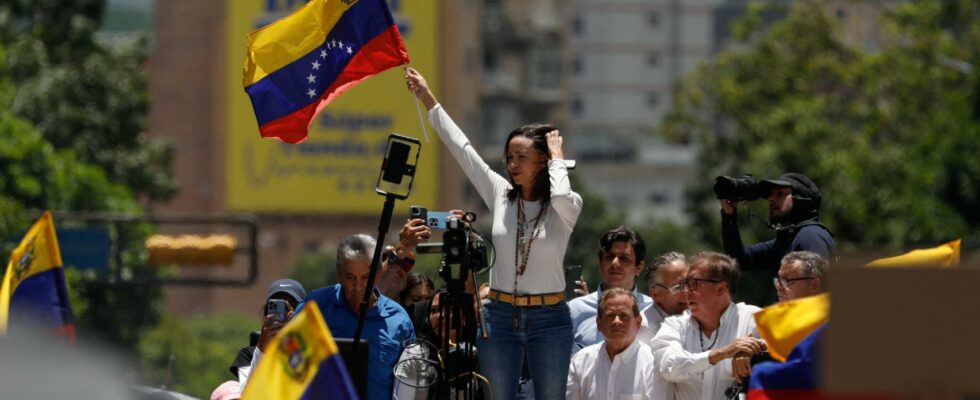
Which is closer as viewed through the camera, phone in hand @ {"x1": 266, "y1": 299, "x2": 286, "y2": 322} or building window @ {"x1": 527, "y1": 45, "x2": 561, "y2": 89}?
phone in hand @ {"x1": 266, "y1": 299, "x2": 286, "y2": 322}

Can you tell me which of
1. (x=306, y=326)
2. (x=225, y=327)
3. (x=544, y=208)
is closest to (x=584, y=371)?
(x=544, y=208)

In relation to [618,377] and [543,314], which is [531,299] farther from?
[618,377]

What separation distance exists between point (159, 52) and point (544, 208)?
86.4 m

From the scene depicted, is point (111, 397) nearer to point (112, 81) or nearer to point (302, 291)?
point (302, 291)

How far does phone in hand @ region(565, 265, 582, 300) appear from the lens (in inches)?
463

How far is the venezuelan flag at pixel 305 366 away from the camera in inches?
309

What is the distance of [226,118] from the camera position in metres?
95.1

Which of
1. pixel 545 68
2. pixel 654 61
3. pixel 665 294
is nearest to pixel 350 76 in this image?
pixel 665 294

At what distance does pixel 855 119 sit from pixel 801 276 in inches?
1677

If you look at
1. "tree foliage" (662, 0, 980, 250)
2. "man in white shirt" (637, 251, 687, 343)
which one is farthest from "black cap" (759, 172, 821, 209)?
"tree foliage" (662, 0, 980, 250)

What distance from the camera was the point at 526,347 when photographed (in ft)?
32.8

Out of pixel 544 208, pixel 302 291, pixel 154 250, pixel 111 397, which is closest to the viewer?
pixel 111 397

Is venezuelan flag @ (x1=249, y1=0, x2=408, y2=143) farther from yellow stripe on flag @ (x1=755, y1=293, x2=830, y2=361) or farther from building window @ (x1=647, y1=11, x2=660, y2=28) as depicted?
building window @ (x1=647, y1=11, x2=660, y2=28)

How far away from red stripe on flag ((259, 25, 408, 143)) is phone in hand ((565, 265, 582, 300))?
4.85ft
